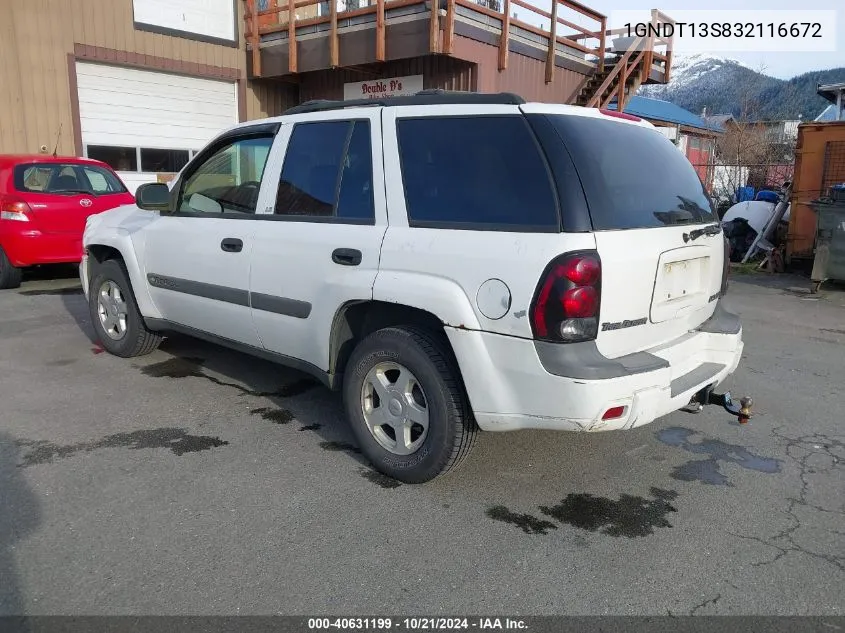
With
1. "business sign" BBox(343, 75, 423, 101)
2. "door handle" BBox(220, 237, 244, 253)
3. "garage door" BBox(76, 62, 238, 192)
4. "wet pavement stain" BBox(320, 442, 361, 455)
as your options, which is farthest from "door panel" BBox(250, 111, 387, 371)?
"garage door" BBox(76, 62, 238, 192)

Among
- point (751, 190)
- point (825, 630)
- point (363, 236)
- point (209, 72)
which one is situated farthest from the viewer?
point (751, 190)

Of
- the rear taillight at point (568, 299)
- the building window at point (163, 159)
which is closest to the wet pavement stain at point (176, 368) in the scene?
the rear taillight at point (568, 299)

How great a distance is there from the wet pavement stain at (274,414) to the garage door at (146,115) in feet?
35.3

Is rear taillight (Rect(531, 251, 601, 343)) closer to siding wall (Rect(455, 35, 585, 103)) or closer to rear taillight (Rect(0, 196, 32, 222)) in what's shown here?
rear taillight (Rect(0, 196, 32, 222))

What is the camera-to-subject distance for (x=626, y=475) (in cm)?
358

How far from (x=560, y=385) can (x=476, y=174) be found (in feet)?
3.47

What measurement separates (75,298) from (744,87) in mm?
25872

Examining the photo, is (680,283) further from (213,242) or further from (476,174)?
(213,242)

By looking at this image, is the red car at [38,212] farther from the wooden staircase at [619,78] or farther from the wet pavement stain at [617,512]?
the wooden staircase at [619,78]

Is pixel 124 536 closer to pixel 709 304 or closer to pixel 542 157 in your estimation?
pixel 542 157

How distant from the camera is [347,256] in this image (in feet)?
11.3

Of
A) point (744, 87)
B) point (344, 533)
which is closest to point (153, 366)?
point (344, 533)

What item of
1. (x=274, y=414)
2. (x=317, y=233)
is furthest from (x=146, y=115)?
(x=317, y=233)

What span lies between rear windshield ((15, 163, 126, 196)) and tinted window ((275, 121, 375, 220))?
6.21 metres
